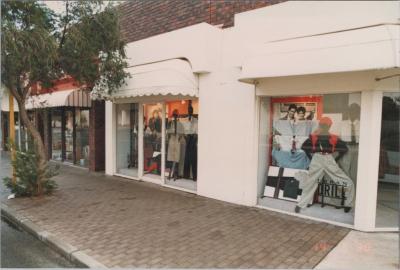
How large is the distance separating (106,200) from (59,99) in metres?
5.79

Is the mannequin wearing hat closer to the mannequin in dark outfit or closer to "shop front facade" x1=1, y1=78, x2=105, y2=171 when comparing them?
the mannequin in dark outfit

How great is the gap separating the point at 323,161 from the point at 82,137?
358 inches

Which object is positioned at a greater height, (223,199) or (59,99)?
(59,99)

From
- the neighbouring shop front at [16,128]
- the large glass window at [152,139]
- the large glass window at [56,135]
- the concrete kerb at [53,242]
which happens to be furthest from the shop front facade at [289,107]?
the large glass window at [56,135]

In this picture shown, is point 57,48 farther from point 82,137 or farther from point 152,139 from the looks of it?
point 82,137

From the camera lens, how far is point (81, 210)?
643 cm

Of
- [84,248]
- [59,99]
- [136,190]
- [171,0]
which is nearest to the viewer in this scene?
[84,248]

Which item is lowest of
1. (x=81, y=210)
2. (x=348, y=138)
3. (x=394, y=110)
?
(x=81, y=210)

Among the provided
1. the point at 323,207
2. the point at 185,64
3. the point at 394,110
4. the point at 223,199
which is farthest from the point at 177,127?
the point at 394,110

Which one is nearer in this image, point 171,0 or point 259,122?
point 259,122

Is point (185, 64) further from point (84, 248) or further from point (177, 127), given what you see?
point (84, 248)

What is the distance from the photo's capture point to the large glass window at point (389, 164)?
17.6 feet

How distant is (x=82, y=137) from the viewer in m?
12.2

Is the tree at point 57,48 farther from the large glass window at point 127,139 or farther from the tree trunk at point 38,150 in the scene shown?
the large glass window at point 127,139
